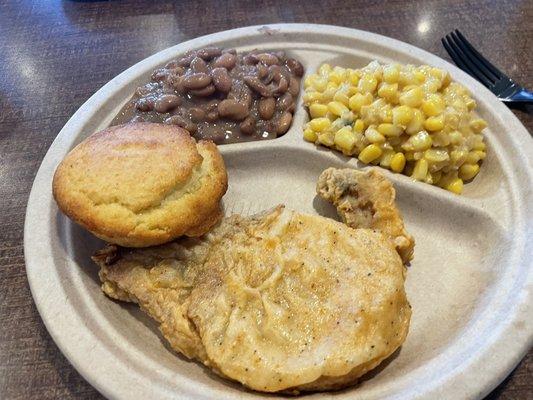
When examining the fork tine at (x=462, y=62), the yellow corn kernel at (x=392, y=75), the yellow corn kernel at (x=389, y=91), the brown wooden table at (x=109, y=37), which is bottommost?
the brown wooden table at (x=109, y=37)

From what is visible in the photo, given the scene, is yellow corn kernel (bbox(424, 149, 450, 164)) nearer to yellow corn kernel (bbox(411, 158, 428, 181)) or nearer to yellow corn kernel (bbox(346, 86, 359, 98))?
yellow corn kernel (bbox(411, 158, 428, 181))

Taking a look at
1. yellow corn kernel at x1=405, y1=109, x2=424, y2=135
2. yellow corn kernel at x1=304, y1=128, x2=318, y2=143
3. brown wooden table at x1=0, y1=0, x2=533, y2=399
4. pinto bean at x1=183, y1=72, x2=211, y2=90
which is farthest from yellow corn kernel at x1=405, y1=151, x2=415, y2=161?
pinto bean at x1=183, y1=72, x2=211, y2=90

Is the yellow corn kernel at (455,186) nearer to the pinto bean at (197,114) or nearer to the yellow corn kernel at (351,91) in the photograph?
the yellow corn kernel at (351,91)

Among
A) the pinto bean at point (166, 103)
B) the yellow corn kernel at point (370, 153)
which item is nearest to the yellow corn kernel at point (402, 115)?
the yellow corn kernel at point (370, 153)

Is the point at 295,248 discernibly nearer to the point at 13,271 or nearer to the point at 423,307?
the point at 423,307

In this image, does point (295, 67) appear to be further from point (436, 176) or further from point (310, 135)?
point (436, 176)

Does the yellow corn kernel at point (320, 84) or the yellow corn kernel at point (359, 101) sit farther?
the yellow corn kernel at point (320, 84)

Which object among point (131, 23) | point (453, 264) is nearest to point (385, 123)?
point (453, 264)
